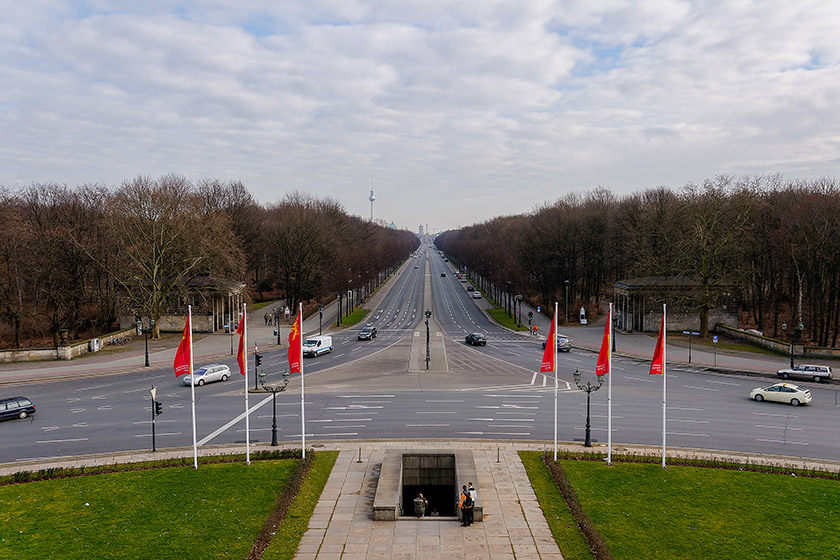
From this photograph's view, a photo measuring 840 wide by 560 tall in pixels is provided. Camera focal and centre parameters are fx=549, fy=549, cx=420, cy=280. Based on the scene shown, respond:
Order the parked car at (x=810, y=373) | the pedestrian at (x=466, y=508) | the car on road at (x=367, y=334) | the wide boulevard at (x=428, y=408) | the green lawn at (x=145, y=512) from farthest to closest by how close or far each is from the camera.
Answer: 1. the car on road at (x=367, y=334)
2. the parked car at (x=810, y=373)
3. the wide boulevard at (x=428, y=408)
4. the pedestrian at (x=466, y=508)
5. the green lawn at (x=145, y=512)

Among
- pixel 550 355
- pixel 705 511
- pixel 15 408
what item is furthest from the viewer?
pixel 15 408

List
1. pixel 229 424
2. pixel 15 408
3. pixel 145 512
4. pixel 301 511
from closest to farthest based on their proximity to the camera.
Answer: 1. pixel 145 512
2. pixel 301 511
3. pixel 229 424
4. pixel 15 408

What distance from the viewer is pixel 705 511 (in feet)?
66.7

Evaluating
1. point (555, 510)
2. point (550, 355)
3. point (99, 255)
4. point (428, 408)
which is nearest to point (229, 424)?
point (428, 408)

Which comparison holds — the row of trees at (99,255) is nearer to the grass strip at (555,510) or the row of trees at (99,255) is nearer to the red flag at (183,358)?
the red flag at (183,358)

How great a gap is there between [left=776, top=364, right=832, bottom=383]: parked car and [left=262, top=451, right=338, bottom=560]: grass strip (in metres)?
36.6

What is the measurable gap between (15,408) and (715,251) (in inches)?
2513

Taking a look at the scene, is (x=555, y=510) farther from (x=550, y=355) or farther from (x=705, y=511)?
(x=550, y=355)

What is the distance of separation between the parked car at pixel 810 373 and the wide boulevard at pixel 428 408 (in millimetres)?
902

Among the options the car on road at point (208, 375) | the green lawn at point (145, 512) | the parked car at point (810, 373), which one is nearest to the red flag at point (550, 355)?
the green lawn at point (145, 512)

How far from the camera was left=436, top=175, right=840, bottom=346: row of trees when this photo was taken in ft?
179

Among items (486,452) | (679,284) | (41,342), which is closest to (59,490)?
(486,452)

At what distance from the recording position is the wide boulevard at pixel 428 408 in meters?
29.4

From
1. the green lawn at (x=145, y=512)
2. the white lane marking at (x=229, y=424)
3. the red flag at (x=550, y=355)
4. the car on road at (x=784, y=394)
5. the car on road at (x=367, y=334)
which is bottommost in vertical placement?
the white lane marking at (x=229, y=424)
